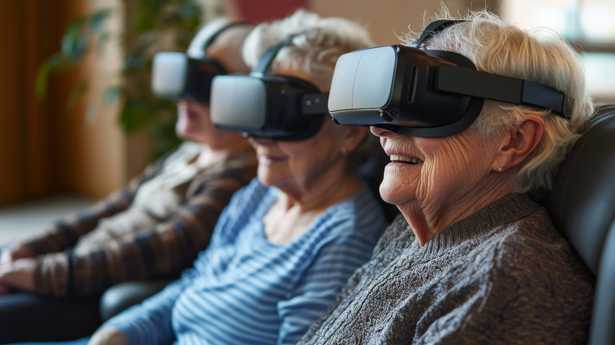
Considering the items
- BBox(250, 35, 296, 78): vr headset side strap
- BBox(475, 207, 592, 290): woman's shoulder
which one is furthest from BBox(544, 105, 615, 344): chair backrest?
BBox(250, 35, 296, 78): vr headset side strap

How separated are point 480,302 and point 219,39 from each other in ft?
4.94

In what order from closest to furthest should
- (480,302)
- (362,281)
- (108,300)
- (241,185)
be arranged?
(480,302), (362,281), (108,300), (241,185)

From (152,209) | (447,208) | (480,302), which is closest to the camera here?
(480,302)

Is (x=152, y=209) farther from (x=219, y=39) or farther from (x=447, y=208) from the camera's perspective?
(x=447, y=208)

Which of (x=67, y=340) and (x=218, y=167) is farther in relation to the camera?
(x=218, y=167)

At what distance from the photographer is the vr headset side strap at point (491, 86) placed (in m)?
0.75

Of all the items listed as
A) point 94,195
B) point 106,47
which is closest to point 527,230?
point 106,47

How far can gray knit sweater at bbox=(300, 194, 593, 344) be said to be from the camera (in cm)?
63

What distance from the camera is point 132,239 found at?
5.56 ft

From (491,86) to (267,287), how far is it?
0.68 meters

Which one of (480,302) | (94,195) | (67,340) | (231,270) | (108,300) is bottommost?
(94,195)

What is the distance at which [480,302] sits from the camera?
636 mm

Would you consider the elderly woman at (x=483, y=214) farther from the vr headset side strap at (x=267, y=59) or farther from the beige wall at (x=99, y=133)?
the beige wall at (x=99, y=133)

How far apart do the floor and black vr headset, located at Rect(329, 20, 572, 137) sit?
3.24 m
